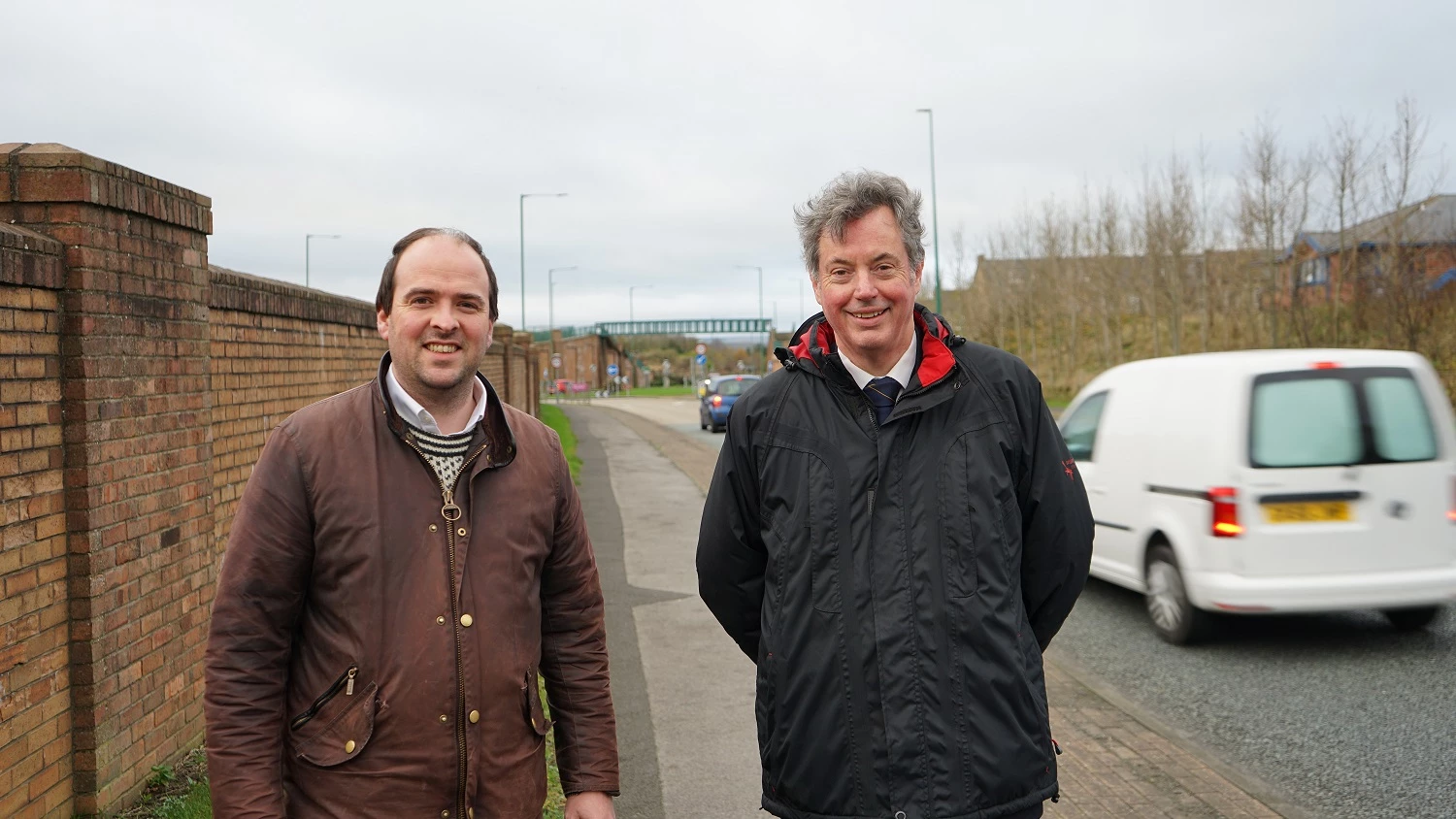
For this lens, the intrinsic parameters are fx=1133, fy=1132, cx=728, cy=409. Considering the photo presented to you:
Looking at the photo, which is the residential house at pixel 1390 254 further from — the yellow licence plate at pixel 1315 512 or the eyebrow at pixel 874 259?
the eyebrow at pixel 874 259

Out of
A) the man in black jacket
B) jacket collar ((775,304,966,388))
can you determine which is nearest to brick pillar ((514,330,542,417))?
jacket collar ((775,304,966,388))

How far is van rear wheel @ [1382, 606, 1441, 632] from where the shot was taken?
270 inches

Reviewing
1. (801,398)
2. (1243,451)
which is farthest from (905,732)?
(1243,451)

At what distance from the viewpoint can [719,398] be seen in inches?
1249

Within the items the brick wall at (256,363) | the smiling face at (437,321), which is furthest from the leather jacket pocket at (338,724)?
the brick wall at (256,363)

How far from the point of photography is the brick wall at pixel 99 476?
3486mm

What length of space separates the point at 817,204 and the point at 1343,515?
4.87 metres

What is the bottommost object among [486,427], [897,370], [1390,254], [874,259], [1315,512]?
[1315,512]

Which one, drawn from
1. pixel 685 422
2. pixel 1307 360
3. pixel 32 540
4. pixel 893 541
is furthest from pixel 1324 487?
pixel 685 422

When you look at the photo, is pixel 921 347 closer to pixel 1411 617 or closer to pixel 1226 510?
pixel 1226 510

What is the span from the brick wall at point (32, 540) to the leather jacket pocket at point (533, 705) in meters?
2.01

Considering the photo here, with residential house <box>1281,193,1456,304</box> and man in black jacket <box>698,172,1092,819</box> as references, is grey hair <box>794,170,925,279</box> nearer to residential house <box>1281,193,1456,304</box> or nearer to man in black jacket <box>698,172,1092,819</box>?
man in black jacket <box>698,172,1092,819</box>

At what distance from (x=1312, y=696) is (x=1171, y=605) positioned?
1.19 m

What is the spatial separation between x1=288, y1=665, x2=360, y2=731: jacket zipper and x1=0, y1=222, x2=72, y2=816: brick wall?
1.78 metres
